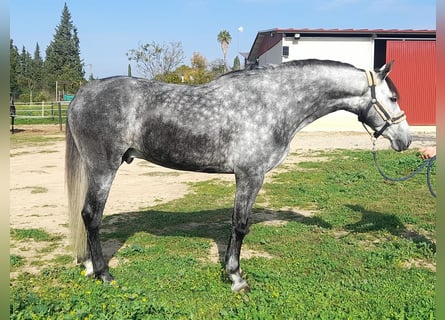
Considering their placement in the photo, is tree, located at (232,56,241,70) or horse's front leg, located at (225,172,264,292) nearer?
horse's front leg, located at (225,172,264,292)

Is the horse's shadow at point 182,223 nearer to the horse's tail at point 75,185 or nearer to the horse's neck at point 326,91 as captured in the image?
the horse's tail at point 75,185

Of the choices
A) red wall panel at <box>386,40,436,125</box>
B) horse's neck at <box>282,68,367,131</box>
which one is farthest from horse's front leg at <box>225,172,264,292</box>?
red wall panel at <box>386,40,436,125</box>

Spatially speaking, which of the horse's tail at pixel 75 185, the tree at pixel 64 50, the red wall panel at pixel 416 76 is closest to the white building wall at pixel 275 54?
the red wall panel at pixel 416 76

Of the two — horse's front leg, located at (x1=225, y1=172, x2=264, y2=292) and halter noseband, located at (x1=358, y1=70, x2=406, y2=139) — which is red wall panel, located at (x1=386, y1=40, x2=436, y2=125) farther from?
horse's front leg, located at (x1=225, y1=172, x2=264, y2=292)

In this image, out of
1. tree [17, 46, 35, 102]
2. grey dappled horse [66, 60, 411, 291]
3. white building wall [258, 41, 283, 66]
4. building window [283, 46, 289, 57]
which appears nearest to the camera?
grey dappled horse [66, 60, 411, 291]

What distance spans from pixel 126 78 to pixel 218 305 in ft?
7.73

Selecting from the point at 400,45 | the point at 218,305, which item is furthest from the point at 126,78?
the point at 400,45

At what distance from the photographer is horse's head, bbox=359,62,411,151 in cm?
407

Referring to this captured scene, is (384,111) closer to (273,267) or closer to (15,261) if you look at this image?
(273,267)

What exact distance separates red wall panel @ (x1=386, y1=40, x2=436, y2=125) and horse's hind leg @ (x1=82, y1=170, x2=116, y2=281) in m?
21.2

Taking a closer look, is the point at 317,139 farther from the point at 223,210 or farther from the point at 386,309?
the point at 386,309

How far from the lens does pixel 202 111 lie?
3.91 meters

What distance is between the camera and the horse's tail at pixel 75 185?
419 cm

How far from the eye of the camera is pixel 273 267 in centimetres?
444
